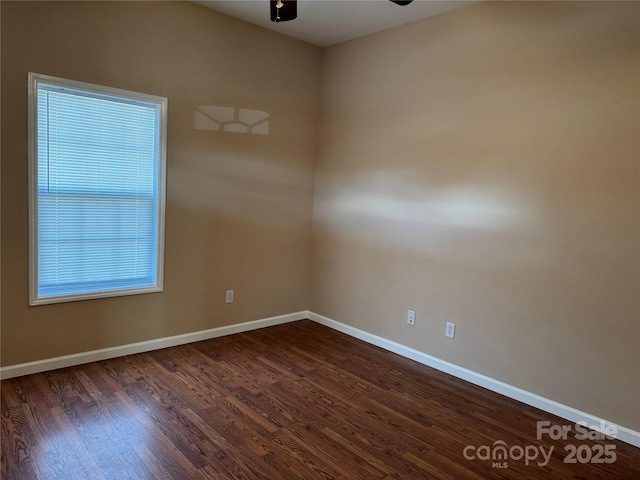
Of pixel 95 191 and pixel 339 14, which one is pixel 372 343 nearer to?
pixel 95 191

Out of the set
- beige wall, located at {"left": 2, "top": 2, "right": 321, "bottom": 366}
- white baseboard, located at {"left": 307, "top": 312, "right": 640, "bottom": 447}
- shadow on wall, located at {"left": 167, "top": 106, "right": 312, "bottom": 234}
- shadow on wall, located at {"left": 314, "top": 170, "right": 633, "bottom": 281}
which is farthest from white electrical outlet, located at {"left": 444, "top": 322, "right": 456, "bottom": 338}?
shadow on wall, located at {"left": 167, "top": 106, "right": 312, "bottom": 234}

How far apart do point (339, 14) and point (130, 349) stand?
318 cm

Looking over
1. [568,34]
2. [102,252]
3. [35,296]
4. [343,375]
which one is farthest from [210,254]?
[568,34]

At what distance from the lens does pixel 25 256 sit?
277 centimetres

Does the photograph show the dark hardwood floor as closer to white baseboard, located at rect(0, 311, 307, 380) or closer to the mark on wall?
white baseboard, located at rect(0, 311, 307, 380)

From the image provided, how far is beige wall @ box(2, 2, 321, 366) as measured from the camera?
2.71 meters

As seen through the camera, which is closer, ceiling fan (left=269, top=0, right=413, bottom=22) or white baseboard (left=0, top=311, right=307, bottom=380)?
ceiling fan (left=269, top=0, right=413, bottom=22)

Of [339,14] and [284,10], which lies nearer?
[284,10]

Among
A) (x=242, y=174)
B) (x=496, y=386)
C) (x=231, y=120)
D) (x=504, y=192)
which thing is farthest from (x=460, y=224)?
(x=231, y=120)

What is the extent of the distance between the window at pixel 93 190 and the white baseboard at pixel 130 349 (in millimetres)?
436

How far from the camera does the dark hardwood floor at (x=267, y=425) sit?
81.4 inches

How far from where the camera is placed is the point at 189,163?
11.3ft

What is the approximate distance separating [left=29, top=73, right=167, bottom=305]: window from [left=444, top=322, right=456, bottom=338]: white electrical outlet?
237 cm

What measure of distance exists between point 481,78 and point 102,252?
3104 millimetres
